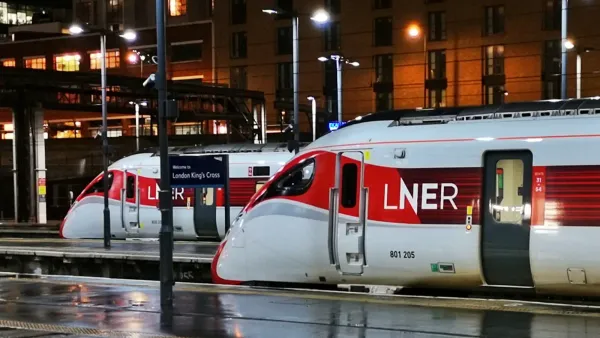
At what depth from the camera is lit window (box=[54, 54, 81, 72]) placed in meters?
79.2

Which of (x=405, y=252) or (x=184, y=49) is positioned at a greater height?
(x=184, y=49)

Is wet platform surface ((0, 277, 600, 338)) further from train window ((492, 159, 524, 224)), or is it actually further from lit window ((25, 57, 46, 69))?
lit window ((25, 57, 46, 69))

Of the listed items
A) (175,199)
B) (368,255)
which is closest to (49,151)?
(175,199)

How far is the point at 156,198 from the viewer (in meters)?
26.9

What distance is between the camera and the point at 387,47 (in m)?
64.1

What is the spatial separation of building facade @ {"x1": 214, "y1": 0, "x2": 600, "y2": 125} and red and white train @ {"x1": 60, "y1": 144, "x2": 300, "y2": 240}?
111 feet

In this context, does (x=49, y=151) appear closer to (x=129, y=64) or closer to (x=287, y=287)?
(x=129, y=64)

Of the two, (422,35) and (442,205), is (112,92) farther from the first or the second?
(442,205)

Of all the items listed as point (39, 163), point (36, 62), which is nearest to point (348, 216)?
point (39, 163)

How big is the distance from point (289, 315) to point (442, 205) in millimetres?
3324

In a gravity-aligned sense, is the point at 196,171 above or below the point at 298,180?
above

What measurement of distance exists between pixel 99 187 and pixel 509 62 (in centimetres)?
3938

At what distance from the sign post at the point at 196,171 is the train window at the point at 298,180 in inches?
79.7

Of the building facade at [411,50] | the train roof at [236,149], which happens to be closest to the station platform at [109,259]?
the train roof at [236,149]
